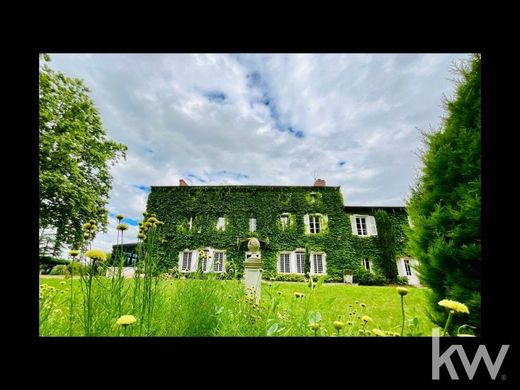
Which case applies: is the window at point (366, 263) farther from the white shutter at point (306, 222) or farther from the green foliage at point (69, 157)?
the green foliage at point (69, 157)

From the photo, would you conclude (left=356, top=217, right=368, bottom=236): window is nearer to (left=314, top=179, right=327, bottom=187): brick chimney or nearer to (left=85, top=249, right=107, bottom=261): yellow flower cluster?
(left=314, top=179, right=327, bottom=187): brick chimney

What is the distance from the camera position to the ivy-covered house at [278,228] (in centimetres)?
1528

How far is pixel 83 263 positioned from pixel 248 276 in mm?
2150

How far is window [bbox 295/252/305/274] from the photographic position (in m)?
15.4

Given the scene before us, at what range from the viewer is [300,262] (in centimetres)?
1555

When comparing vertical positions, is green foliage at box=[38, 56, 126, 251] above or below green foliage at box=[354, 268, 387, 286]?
above

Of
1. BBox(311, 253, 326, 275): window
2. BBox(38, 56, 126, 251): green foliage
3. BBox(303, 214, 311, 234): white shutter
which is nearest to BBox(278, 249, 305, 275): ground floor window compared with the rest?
BBox(311, 253, 326, 275): window

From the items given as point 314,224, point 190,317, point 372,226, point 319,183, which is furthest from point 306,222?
point 190,317

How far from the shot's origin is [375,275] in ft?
47.9

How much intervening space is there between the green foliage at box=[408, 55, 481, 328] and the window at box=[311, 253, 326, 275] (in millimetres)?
13821

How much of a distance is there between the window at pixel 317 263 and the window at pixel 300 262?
0.59 m

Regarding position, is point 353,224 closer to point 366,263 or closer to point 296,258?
point 366,263

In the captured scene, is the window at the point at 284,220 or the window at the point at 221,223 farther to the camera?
the window at the point at 284,220
